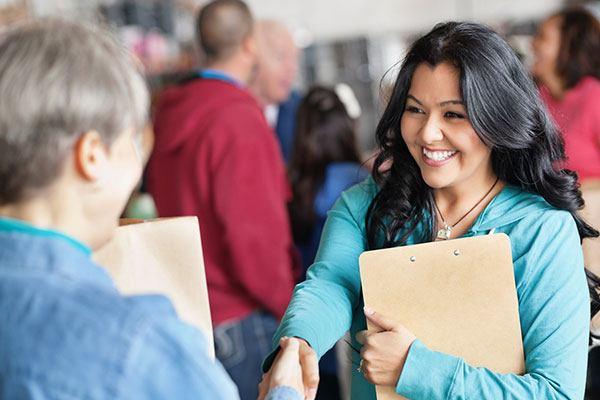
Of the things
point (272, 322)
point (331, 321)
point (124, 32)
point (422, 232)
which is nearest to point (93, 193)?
point (331, 321)

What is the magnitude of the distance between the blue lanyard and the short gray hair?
173 centimetres

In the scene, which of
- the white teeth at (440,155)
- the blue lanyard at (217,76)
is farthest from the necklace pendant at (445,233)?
the blue lanyard at (217,76)

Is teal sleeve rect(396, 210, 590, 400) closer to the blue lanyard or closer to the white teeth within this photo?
the white teeth

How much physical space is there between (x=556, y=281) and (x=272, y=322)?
1.37 m

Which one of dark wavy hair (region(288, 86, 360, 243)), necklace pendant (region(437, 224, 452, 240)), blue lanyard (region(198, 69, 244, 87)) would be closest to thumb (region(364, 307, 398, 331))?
necklace pendant (region(437, 224, 452, 240))

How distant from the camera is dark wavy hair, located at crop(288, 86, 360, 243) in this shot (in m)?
2.93

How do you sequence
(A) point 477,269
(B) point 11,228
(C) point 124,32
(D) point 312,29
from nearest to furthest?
1. (B) point 11,228
2. (A) point 477,269
3. (C) point 124,32
4. (D) point 312,29

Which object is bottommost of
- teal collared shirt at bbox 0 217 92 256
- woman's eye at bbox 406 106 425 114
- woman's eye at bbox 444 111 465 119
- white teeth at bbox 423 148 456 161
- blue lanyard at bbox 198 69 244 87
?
white teeth at bbox 423 148 456 161

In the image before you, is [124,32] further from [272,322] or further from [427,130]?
[427,130]

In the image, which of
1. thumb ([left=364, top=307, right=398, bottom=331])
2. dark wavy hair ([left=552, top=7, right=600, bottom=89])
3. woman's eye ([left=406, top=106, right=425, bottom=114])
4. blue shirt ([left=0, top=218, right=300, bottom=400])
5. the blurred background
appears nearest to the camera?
blue shirt ([left=0, top=218, right=300, bottom=400])

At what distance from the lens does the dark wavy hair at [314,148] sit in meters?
2.93

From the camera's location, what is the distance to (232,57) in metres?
2.68

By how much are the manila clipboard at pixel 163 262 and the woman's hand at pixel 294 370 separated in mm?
144

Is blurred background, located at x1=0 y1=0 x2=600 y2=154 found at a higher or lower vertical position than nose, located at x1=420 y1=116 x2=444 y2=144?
lower
